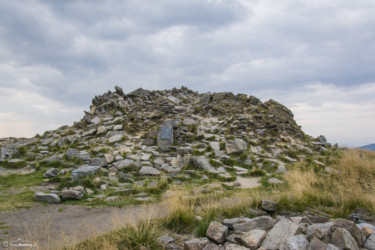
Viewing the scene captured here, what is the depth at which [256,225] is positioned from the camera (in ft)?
17.0

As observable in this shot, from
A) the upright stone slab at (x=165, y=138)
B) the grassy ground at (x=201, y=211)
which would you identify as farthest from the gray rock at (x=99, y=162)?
the grassy ground at (x=201, y=211)

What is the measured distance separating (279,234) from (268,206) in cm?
194

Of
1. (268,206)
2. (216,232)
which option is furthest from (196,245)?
(268,206)

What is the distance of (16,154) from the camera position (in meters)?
15.7

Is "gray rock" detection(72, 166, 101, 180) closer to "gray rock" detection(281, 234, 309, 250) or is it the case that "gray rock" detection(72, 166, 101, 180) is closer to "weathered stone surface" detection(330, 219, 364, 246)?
"gray rock" detection(281, 234, 309, 250)

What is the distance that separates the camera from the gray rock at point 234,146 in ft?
47.4

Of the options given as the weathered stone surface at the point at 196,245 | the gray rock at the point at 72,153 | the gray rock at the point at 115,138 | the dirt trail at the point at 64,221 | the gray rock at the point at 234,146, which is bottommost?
the dirt trail at the point at 64,221

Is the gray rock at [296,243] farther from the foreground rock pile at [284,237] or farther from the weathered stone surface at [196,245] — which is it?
the weathered stone surface at [196,245]

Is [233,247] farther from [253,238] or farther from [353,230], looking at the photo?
[353,230]

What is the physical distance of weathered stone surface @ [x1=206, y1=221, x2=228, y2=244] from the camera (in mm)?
4819

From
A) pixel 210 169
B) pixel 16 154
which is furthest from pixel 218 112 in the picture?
pixel 16 154

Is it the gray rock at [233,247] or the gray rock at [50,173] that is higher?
the gray rock at [50,173]

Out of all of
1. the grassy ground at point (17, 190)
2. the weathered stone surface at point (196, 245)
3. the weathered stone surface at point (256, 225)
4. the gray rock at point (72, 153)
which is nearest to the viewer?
the weathered stone surface at point (196, 245)

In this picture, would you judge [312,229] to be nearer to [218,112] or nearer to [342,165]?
[342,165]
